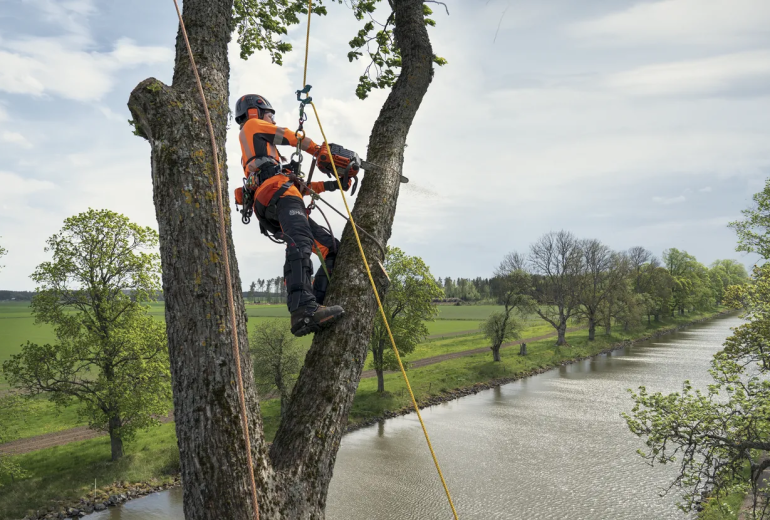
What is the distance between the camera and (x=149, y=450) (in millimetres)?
17125

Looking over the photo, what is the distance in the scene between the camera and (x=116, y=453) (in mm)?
16141

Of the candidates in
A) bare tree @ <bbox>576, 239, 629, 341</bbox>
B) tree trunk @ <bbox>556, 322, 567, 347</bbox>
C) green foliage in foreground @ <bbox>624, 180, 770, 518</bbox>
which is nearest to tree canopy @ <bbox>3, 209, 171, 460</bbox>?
green foliage in foreground @ <bbox>624, 180, 770, 518</bbox>

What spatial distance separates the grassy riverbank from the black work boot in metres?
15.0

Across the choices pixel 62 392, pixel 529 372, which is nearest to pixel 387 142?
pixel 62 392

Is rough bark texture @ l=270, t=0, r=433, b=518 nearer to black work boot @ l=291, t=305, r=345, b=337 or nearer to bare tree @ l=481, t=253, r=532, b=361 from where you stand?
black work boot @ l=291, t=305, r=345, b=337

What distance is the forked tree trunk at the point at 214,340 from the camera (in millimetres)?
1854

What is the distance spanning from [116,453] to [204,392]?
17.7 m

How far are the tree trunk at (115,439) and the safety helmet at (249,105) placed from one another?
15722mm

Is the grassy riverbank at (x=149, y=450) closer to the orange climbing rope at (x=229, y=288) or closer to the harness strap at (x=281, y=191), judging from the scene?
the harness strap at (x=281, y=191)

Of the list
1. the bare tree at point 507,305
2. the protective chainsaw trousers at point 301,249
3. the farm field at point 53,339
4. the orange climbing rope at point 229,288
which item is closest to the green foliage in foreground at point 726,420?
Answer: the protective chainsaw trousers at point 301,249

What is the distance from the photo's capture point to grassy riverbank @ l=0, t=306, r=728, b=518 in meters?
13.8

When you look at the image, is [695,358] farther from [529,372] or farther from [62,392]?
[62,392]

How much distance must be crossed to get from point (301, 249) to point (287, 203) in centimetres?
40

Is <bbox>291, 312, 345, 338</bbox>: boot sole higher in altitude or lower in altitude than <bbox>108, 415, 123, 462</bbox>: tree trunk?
higher
